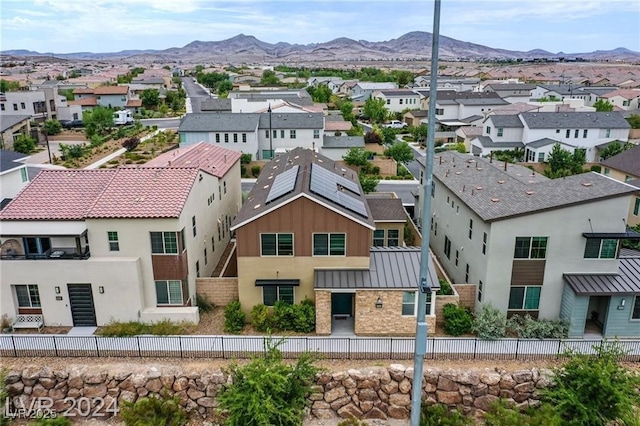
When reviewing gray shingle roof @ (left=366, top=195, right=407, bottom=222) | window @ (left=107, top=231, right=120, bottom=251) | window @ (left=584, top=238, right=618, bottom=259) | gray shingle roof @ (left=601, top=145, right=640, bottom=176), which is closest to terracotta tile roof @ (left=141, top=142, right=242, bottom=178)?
window @ (left=107, top=231, right=120, bottom=251)

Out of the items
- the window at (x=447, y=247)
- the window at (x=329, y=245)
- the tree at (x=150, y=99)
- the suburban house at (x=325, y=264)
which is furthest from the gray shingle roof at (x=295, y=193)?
the tree at (x=150, y=99)

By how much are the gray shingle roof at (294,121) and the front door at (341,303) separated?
3780 cm

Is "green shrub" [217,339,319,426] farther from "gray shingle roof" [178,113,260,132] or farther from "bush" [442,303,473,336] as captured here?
"gray shingle roof" [178,113,260,132]

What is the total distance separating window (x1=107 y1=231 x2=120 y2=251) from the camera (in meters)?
23.0

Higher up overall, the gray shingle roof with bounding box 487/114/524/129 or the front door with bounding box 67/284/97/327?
the gray shingle roof with bounding box 487/114/524/129

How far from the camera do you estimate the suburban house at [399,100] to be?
105 m

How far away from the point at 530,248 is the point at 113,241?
795 inches

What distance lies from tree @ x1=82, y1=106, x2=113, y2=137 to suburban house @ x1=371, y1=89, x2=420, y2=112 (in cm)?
5544

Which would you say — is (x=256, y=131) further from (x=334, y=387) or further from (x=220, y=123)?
(x=334, y=387)

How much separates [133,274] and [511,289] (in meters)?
18.4

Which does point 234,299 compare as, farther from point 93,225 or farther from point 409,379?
point 409,379

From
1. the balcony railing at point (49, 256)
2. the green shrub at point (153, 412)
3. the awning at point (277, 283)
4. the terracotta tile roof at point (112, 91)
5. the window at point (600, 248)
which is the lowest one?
the green shrub at point (153, 412)

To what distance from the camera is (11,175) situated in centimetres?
3588

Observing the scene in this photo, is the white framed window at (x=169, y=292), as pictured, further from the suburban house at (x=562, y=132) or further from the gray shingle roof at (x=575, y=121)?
the gray shingle roof at (x=575, y=121)
